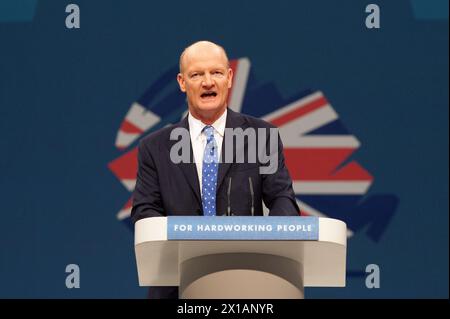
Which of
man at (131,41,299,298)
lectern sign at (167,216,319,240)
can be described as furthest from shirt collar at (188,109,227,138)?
lectern sign at (167,216,319,240)

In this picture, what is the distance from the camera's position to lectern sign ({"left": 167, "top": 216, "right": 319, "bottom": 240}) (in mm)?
2875

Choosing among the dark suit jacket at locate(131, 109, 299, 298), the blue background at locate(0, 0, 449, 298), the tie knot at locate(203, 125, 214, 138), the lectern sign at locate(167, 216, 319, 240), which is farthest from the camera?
the blue background at locate(0, 0, 449, 298)

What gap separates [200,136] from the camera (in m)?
3.68

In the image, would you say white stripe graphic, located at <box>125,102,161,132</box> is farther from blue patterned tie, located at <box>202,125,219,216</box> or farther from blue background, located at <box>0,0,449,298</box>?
blue patterned tie, located at <box>202,125,219,216</box>

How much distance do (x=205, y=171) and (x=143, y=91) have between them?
1.52 m

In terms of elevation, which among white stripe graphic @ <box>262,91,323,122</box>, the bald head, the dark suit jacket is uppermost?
white stripe graphic @ <box>262,91,323,122</box>

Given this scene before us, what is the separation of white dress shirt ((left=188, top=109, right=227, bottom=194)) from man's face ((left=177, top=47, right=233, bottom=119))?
0.06m

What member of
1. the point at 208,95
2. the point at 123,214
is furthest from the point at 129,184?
the point at 208,95

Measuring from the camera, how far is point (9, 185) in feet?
16.4

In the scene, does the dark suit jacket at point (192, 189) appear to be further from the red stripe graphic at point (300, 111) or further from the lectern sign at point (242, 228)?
the red stripe graphic at point (300, 111)

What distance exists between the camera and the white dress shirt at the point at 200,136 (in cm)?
361

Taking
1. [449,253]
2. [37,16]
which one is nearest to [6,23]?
[37,16]

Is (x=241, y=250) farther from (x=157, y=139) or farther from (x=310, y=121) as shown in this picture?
(x=310, y=121)
